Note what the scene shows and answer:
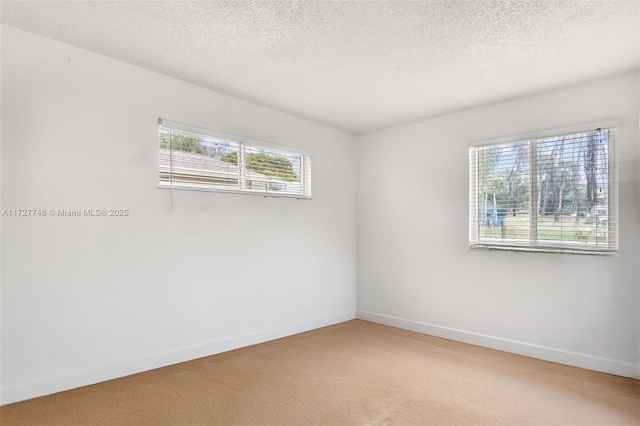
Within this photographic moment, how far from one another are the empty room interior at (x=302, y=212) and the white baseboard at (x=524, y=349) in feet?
0.08

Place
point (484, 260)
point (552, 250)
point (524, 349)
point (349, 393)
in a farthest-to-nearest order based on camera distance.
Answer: point (484, 260)
point (524, 349)
point (552, 250)
point (349, 393)

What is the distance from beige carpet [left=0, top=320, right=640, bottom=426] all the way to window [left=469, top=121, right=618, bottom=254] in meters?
1.19

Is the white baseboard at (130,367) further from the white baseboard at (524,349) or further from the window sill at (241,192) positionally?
the window sill at (241,192)

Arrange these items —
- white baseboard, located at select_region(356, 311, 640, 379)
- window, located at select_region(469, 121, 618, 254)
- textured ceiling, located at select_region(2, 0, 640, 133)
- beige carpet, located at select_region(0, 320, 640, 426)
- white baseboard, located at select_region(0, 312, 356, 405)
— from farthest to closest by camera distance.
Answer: window, located at select_region(469, 121, 618, 254), white baseboard, located at select_region(356, 311, 640, 379), white baseboard, located at select_region(0, 312, 356, 405), beige carpet, located at select_region(0, 320, 640, 426), textured ceiling, located at select_region(2, 0, 640, 133)

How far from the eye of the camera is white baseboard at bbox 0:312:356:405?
2.55 m

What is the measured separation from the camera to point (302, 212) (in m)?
4.50

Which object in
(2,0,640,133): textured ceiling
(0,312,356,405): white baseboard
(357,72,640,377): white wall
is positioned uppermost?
(2,0,640,133): textured ceiling

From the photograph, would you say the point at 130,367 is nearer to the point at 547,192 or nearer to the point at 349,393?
the point at 349,393

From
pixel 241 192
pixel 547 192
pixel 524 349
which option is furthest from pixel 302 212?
pixel 524 349

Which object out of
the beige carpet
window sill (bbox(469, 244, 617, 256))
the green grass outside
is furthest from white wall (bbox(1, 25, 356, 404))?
the green grass outside

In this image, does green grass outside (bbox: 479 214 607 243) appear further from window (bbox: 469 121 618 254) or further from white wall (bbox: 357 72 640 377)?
white wall (bbox: 357 72 640 377)

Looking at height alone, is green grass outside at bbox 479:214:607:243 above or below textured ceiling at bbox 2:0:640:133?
below

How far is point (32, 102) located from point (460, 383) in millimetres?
3988

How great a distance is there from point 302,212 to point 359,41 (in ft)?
7.57
